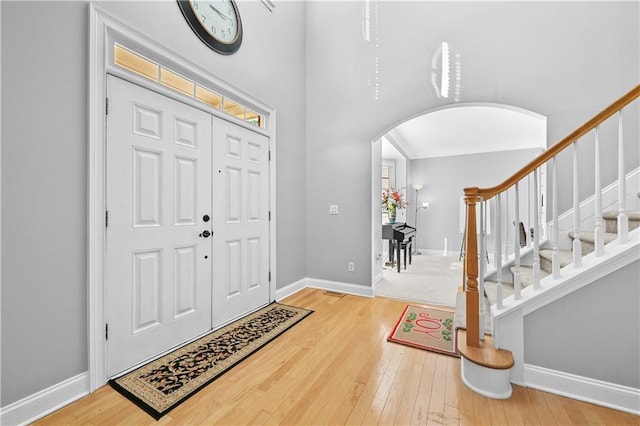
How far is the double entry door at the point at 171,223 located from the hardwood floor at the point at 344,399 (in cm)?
52

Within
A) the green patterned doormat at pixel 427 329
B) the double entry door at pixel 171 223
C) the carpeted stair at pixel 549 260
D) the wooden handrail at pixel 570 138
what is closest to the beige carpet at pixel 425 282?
the green patterned doormat at pixel 427 329

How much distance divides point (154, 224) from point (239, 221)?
0.83 metres

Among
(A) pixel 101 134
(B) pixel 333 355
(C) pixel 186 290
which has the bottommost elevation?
(B) pixel 333 355

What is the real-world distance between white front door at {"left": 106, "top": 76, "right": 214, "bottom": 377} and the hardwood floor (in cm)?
46

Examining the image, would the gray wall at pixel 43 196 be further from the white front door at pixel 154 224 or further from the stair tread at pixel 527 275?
the stair tread at pixel 527 275

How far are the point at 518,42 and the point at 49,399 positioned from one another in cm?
454

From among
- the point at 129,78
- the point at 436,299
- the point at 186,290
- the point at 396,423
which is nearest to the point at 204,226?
the point at 186,290

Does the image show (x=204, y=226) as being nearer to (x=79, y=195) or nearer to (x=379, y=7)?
(x=79, y=195)

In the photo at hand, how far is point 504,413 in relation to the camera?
1398 mm

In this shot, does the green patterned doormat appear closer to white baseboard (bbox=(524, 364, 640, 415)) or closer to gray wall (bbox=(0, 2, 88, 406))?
white baseboard (bbox=(524, 364, 640, 415))

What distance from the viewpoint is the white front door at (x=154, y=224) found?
170cm

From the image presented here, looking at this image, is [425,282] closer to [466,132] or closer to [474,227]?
[474,227]

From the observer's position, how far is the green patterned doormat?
211 centimetres

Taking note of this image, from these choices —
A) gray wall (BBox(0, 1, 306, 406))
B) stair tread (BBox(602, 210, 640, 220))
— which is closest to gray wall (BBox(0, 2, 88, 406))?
gray wall (BBox(0, 1, 306, 406))
